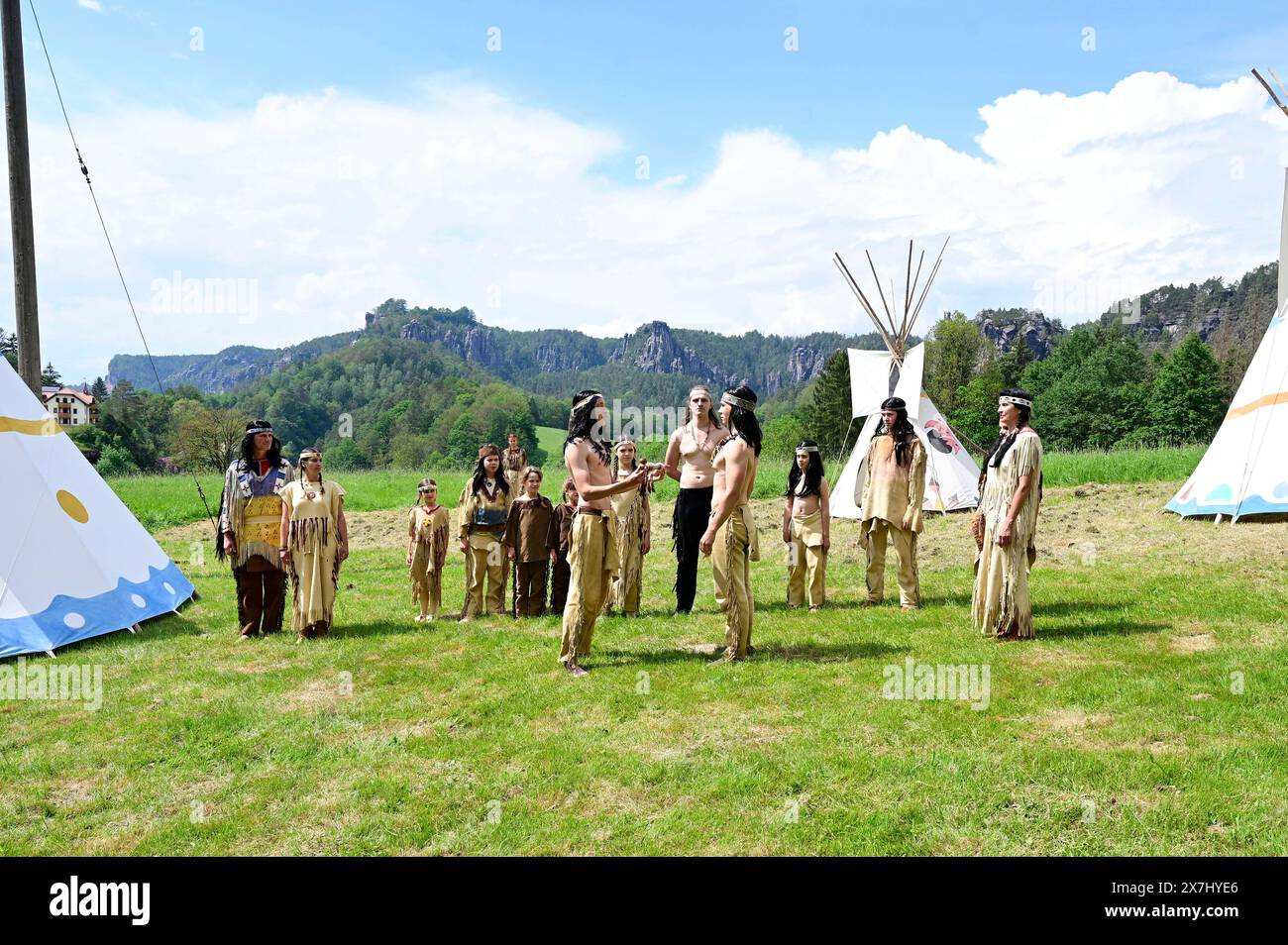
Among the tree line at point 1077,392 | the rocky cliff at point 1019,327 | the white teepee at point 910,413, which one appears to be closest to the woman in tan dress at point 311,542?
the white teepee at point 910,413

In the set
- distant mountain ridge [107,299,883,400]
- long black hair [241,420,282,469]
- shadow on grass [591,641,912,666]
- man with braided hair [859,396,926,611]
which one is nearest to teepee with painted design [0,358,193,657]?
long black hair [241,420,282,469]

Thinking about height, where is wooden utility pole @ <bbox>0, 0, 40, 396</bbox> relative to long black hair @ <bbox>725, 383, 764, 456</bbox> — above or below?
above

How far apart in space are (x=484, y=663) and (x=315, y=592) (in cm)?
189

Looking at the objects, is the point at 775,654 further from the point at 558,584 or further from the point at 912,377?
the point at 912,377

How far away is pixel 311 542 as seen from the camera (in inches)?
283

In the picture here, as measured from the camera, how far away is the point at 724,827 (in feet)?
12.2

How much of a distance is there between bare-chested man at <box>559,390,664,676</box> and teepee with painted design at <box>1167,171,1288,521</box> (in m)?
9.34

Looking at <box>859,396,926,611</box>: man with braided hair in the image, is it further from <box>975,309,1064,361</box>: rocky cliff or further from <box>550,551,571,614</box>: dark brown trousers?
<box>975,309,1064,361</box>: rocky cliff

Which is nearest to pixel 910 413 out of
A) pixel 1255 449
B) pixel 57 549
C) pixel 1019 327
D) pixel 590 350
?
pixel 1255 449

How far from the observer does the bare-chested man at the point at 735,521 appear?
5.93 metres

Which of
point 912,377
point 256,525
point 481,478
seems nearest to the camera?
point 256,525

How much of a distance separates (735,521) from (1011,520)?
2063 millimetres

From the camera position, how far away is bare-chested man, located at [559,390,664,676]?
5.81m

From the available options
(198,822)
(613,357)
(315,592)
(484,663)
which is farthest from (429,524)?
(613,357)
